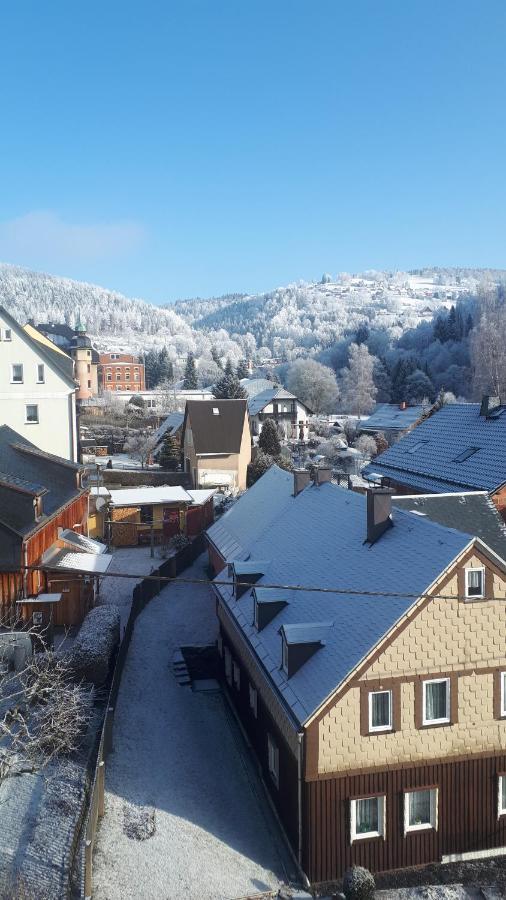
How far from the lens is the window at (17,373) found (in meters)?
40.7

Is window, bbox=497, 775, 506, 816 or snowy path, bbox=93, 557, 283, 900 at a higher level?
window, bbox=497, 775, 506, 816

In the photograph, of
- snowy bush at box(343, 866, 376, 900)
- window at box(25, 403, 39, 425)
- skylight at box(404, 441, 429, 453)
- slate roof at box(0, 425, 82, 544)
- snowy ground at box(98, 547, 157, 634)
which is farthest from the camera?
window at box(25, 403, 39, 425)

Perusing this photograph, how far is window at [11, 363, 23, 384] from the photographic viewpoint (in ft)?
133

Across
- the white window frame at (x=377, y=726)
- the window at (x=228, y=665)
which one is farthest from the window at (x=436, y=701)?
the window at (x=228, y=665)

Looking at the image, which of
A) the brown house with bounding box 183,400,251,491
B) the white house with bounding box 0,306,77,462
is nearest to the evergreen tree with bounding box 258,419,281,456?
the brown house with bounding box 183,400,251,491

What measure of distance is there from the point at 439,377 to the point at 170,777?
106 meters

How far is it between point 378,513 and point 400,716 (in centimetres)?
520

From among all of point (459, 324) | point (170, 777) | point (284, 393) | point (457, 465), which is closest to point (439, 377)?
point (459, 324)

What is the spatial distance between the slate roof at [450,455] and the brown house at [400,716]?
43.1 feet

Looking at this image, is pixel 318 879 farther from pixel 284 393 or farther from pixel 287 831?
pixel 284 393

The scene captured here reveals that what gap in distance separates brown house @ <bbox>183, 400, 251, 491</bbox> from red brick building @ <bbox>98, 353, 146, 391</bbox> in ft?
245

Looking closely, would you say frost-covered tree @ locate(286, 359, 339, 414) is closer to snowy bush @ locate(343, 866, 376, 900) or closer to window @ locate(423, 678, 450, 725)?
window @ locate(423, 678, 450, 725)

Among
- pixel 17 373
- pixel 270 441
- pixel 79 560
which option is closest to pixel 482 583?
pixel 79 560

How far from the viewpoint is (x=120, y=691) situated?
2238cm
